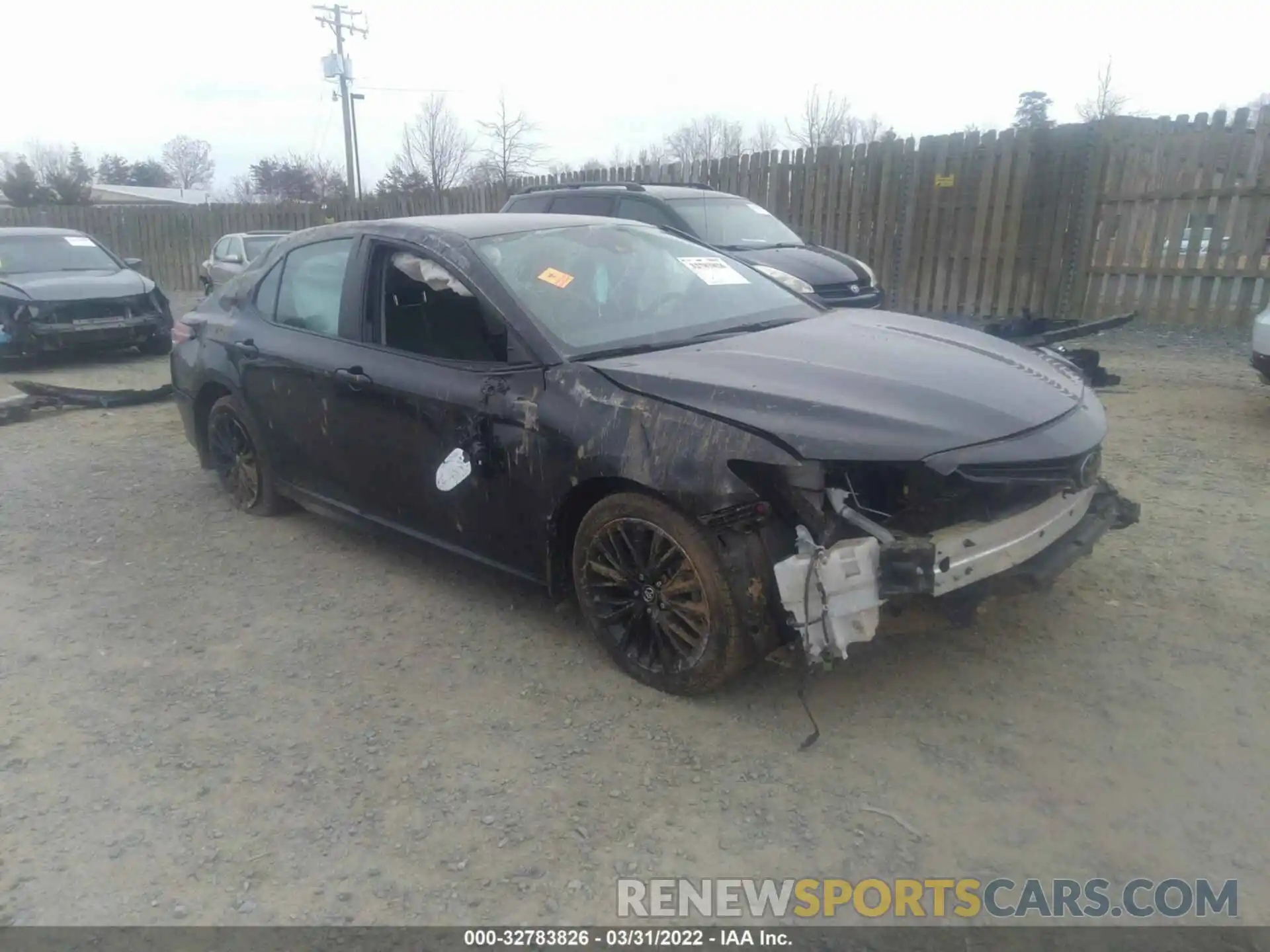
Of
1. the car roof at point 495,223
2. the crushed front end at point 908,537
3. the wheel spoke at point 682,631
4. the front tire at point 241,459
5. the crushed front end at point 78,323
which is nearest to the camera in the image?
the crushed front end at point 908,537

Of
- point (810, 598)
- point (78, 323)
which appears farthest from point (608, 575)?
point (78, 323)

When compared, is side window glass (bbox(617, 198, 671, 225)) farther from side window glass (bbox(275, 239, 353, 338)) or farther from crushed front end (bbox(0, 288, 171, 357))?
crushed front end (bbox(0, 288, 171, 357))

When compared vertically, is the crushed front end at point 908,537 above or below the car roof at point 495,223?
below

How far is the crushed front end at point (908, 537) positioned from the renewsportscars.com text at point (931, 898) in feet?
2.32

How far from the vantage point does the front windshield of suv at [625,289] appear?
3.71 m

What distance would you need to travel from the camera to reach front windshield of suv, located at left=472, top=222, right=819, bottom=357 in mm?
3707

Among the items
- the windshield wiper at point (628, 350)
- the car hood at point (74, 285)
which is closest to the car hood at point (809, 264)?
the windshield wiper at point (628, 350)

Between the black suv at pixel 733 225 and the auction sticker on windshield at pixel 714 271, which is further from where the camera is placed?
the black suv at pixel 733 225

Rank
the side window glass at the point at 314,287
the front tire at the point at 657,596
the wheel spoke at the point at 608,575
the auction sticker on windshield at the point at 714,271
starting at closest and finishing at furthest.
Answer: the front tire at the point at 657,596, the wheel spoke at the point at 608,575, the auction sticker on windshield at the point at 714,271, the side window glass at the point at 314,287

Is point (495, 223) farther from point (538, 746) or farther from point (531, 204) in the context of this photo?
point (531, 204)

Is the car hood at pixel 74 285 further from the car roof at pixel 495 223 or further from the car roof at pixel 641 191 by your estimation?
the car roof at pixel 495 223

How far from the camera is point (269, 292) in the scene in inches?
197

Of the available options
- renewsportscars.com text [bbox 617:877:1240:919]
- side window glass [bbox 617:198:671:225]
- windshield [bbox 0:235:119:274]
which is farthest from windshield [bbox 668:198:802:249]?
renewsportscars.com text [bbox 617:877:1240:919]

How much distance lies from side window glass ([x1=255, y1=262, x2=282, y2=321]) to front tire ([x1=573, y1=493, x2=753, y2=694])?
2.50 meters
